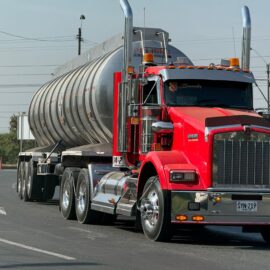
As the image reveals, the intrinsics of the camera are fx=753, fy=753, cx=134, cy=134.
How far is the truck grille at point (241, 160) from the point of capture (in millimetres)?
11859

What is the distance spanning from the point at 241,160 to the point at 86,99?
5954 mm

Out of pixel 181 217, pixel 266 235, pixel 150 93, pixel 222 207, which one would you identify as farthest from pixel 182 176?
pixel 266 235

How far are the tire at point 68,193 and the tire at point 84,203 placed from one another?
32cm

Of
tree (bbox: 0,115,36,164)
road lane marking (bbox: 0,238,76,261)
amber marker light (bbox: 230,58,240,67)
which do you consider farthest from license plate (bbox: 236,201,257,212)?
tree (bbox: 0,115,36,164)

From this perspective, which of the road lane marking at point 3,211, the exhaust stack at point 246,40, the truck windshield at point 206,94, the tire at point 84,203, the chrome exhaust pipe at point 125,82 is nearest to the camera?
the truck windshield at point 206,94

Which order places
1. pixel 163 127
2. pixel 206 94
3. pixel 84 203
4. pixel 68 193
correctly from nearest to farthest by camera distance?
1. pixel 163 127
2. pixel 206 94
3. pixel 84 203
4. pixel 68 193

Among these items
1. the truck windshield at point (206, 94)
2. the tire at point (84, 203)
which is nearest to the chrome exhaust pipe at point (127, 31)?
the truck windshield at point (206, 94)

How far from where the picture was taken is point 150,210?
494 inches

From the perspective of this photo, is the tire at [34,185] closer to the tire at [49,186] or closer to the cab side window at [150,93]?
the tire at [49,186]

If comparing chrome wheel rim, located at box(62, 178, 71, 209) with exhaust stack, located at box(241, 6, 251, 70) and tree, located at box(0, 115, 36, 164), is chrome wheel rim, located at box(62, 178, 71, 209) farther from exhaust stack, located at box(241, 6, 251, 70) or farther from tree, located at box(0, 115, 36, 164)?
tree, located at box(0, 115, 36, 164)

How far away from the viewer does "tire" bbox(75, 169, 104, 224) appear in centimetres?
1579

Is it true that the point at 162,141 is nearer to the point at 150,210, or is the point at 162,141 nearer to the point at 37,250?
→ the point at 150,210

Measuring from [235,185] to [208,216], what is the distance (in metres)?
0.66

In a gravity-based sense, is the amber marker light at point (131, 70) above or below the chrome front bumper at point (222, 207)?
above
